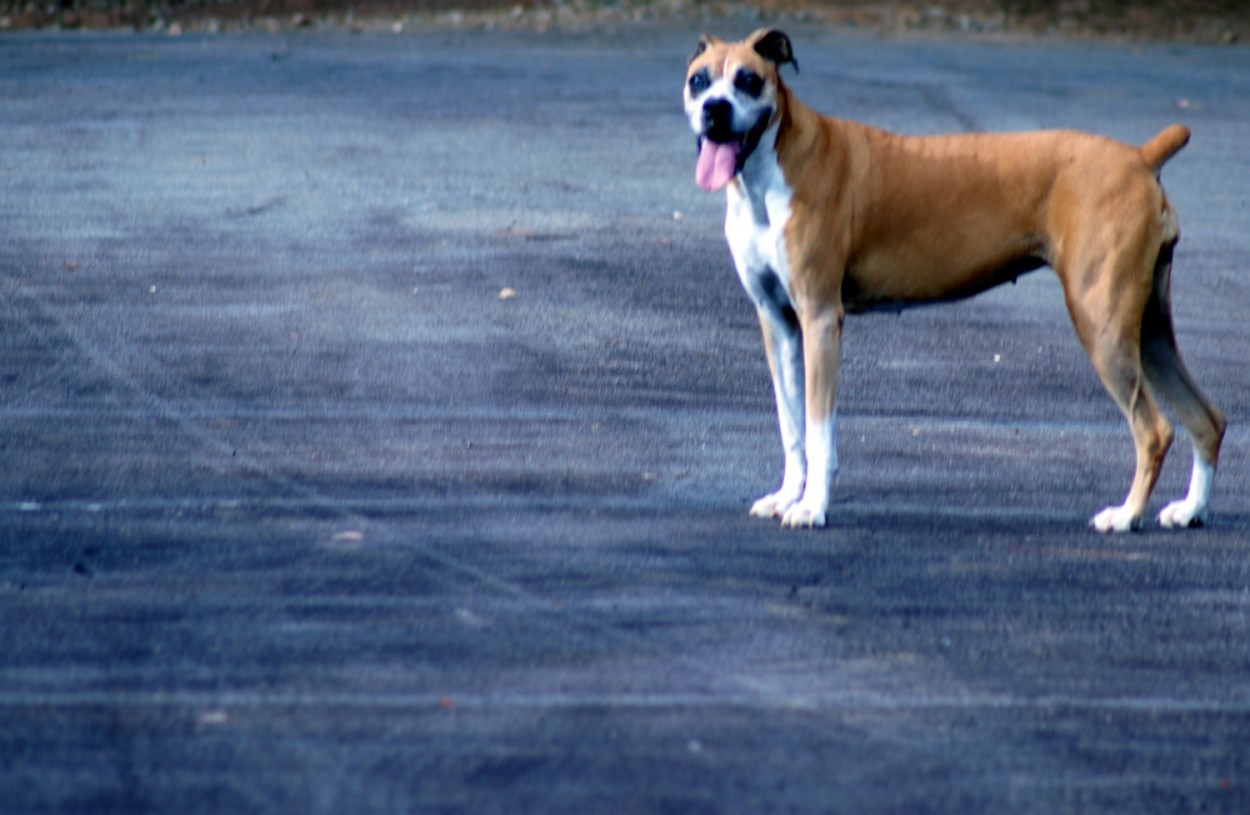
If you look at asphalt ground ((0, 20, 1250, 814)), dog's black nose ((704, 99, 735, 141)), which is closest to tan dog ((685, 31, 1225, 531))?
dog's black nose ((704, 99, 735, 141))

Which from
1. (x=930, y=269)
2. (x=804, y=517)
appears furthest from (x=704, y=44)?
(x=804, y=517)

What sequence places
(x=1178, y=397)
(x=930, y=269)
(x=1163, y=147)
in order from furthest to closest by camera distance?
(x=1178, y=397)
(x=930, y=269)
(x=1163, y=147)

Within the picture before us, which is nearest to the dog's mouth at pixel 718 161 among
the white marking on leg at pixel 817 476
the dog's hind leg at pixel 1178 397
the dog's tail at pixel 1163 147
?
the white marking on leg at pixel 817 476

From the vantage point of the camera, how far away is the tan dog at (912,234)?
24.5 ft

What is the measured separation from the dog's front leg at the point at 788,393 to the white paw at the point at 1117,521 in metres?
1.21

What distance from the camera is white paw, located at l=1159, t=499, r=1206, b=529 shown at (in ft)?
25.6

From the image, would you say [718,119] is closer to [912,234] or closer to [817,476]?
[912,234]

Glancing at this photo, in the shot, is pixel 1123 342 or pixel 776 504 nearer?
pixel 1123 342

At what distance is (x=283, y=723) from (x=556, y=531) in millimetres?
2217

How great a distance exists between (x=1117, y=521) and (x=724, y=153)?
2162 millimetres

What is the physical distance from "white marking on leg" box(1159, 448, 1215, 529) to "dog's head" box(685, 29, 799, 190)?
7.27ft

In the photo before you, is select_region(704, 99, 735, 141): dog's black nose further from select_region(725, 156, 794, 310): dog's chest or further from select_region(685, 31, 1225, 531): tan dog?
select_region(725, 156, 794, 310): dog's chest

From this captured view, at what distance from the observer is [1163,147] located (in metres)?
7.66

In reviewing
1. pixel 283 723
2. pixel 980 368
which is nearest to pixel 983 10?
pixel 980 368
